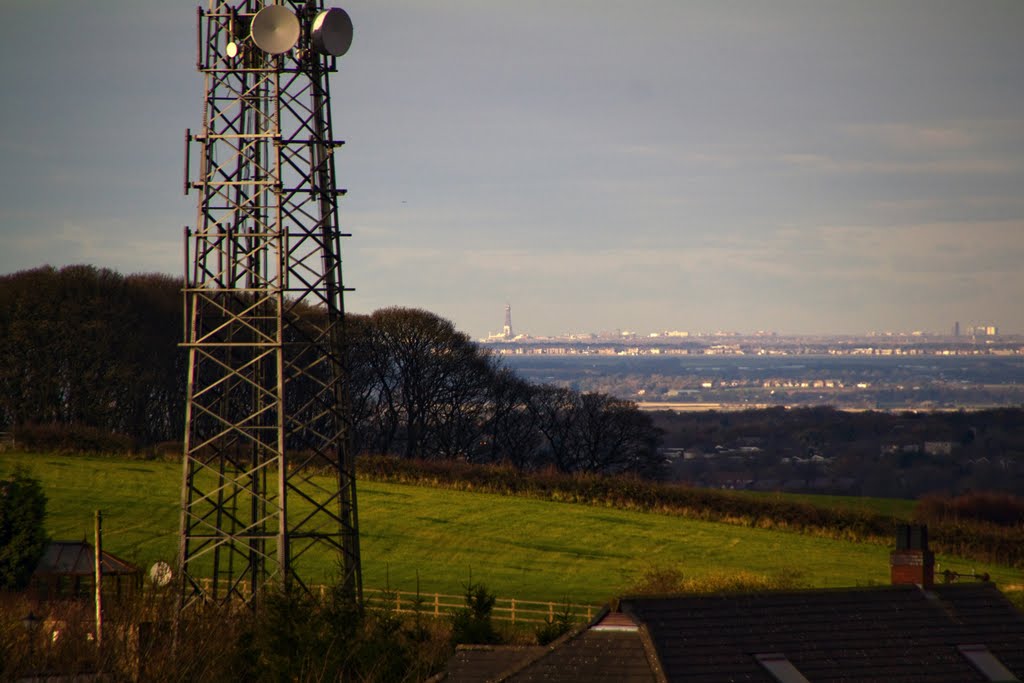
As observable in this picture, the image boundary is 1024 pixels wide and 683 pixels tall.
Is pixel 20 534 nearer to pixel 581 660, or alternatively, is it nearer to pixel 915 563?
pixel 581 660

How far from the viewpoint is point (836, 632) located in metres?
22.5

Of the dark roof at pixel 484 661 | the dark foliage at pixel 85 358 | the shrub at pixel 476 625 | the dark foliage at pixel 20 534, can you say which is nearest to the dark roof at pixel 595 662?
the dark roof at pixel 484 661

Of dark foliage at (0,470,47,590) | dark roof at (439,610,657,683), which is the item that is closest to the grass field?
dark foliage at (0,470,47,590)

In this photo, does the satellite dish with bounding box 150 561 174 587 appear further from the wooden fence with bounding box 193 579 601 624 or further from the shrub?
the wooden fence with bounding box 193 579 601 624

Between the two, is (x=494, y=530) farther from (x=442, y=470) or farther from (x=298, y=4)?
(x=298, y=4)

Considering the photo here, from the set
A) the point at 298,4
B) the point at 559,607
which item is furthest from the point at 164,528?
the point at 298,4

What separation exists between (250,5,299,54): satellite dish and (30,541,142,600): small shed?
39.5ft

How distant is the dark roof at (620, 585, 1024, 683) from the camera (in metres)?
21.1

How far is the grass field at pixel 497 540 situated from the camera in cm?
4231

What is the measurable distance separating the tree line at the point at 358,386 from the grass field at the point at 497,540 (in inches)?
379

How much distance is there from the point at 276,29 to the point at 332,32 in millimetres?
1240

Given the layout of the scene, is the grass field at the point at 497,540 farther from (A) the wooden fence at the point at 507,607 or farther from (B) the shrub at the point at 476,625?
(B) the shrub at the point at 476,625

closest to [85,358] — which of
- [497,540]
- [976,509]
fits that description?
[497,540]

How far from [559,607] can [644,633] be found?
586 inches
